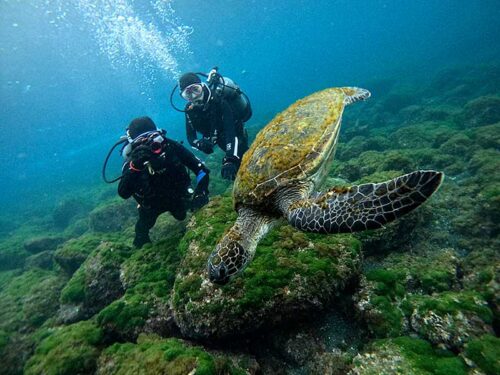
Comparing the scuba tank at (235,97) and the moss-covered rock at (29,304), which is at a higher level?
the scuba tank at (235,97)

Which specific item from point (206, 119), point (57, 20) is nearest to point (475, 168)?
point (206, 119)

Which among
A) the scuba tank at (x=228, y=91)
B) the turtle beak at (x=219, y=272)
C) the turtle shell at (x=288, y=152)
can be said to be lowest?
the turtle beak at (x=219, y=272)

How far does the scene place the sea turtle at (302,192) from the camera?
7.35 ft

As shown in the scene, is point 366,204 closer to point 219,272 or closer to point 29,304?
point 219,272

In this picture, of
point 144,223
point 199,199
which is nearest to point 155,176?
point 199,199

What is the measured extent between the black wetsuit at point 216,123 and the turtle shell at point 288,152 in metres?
3.48

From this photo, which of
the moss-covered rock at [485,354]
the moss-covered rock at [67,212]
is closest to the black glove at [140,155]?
the moss-covered rock at [485,354]

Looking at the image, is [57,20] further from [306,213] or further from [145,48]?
[306,213]

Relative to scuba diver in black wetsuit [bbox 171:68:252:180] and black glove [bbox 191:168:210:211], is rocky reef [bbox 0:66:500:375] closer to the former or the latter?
black glove [bbox 191:168:210:211]

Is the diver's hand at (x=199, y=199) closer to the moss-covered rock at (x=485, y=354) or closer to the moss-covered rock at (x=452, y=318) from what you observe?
the moss-covered rock at (x=452, y=318)

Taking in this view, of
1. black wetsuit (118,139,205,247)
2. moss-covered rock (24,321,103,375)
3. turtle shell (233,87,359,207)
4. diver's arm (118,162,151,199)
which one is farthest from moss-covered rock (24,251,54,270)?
turtle shell (233,87,359,207)

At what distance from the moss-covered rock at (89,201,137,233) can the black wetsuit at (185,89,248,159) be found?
6.40m

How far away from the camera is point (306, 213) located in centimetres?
277

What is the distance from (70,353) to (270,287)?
286 centimetres
